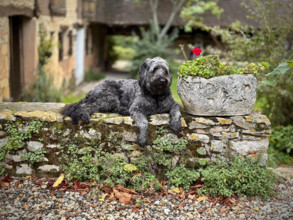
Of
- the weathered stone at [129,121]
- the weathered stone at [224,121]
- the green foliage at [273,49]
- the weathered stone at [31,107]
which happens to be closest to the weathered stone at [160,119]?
the weathered stone at [129,121]

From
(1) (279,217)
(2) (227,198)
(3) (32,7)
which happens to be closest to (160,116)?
(2) (227,198)

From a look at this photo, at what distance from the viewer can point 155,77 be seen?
429 cm

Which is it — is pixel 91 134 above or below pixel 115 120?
below

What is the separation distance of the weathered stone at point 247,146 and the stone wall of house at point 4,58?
6.28 meters

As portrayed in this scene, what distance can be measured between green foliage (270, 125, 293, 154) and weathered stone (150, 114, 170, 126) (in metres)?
4.02

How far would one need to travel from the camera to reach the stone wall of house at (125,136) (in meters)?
4.56

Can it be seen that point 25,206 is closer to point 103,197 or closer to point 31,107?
point 103,197

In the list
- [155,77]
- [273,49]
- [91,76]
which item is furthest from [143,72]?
[91,76]

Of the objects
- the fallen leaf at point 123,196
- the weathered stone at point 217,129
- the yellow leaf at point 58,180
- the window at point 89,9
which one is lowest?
the fallen leaf at point 123,196

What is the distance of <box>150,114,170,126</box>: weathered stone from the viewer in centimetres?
457

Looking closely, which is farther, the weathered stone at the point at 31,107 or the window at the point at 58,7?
the window at the point at 58,7

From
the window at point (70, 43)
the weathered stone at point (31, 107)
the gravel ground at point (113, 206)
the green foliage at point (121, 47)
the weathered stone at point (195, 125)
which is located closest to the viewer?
the gravel ground at point (113, 206)

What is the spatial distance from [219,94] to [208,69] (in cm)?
41

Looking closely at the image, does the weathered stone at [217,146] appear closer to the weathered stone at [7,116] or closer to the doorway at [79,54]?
the weathered stone at [7,116]
